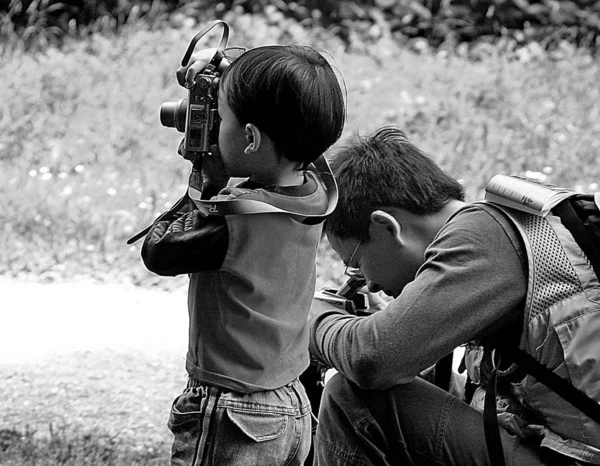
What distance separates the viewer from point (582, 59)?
7.55 metres

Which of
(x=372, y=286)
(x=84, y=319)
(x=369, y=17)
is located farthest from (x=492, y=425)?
(x=369, y=17)

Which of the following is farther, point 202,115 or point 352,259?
point 352,259

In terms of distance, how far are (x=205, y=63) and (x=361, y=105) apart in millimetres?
4503

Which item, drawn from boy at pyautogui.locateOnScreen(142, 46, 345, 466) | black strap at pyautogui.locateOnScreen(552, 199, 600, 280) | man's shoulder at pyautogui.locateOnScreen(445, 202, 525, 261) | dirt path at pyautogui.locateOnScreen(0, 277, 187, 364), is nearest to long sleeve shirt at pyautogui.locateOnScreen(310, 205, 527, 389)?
man's shoulder at pyautogui.locateOnScreen(445, 202, 525, 261)

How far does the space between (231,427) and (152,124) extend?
4.55 meters

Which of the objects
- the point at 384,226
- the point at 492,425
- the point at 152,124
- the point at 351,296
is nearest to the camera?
the point at 492,425

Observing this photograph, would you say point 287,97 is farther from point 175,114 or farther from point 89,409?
Answer: point 89,409

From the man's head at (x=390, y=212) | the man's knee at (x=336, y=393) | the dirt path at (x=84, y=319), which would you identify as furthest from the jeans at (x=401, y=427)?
the dirt path at (x=84, y=319)

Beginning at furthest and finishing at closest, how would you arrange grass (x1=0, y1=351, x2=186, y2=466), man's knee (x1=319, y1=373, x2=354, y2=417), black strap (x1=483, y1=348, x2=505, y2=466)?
grass (x1=0, y1=351, x2=186, y2=466)
man's knee (x1=319, y1=373, x2=354, y2=417)
black strap (x1=483, y1=348, x2=505, y2=466)

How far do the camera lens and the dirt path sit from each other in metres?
2.04

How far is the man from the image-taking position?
2.17 m

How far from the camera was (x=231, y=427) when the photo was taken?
7.18 ft

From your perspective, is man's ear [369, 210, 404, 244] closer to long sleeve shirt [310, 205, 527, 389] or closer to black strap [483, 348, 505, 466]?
long sleeve shirt [310, 205, 527, 389]

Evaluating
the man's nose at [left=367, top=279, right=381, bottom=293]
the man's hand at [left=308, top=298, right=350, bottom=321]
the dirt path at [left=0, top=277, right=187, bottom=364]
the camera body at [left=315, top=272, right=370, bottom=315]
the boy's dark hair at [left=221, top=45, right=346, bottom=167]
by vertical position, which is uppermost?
the boy's dark hair at [left=221, top=45, right=346, bottom=167]
